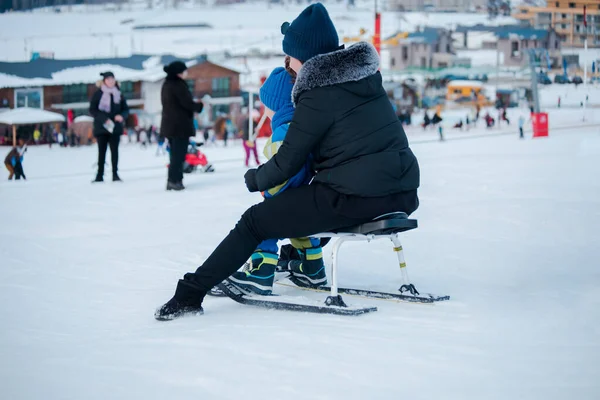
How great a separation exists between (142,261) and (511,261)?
1.90 meters

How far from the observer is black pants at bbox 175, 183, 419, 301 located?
3.35m

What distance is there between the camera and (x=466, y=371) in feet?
8.68

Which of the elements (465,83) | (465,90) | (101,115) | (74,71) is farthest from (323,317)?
(465,83)

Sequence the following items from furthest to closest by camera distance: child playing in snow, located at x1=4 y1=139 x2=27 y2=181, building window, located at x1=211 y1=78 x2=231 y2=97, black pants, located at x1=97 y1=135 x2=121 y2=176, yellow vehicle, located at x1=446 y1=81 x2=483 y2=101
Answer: building window, located at x1=211 y1=78 x2=231 y2=97 < yellow vehicle, located at x1=446 y1=81 x2=483 y2=101 < child playing in snow, located at x1=4 y1=139 x2=27 y2=181 < black pants, located at x1=97 y1=135 x2=121 y2=176

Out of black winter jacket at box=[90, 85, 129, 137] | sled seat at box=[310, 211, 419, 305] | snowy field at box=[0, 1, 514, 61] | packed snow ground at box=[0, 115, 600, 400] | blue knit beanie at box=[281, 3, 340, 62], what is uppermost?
snowy field at box=[0, 1, 514, 61]

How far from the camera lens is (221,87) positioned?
40.5 meters

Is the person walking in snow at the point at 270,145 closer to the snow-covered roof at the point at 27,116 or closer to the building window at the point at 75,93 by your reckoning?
the snow-covered roof at the point at 27,116

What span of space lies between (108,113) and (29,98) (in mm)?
26441

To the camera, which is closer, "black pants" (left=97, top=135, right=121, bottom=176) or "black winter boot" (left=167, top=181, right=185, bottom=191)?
"black winter boot" (left=167, top=181, right=185, bottom=191)

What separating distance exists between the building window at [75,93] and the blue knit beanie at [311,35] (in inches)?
1327

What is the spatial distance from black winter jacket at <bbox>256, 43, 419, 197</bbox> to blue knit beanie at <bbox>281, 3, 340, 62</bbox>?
0.31 ft

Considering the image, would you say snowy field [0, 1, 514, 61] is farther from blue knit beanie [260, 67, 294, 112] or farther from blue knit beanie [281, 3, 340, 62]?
blue knit beanie [281, 3, 340, 62]

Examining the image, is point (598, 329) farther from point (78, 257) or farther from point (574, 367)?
point (78, 257)

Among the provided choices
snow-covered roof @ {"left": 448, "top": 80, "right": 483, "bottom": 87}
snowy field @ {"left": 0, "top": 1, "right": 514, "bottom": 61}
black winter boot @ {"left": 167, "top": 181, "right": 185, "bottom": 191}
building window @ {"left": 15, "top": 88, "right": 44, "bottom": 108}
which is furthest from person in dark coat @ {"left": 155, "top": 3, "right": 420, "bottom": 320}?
snow-covered roof @ {"left": 448, "top": 80, "right": 483, "bottom": 87}
